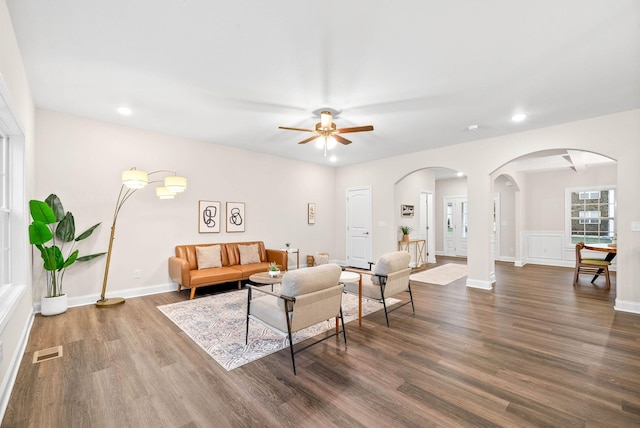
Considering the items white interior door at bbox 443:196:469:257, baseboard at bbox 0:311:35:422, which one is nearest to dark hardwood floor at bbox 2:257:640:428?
baseboard at bbox 0:311:35:422

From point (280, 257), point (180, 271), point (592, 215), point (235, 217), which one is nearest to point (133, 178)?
point (180, 271)

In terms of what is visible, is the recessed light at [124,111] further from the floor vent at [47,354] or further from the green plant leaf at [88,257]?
the floor vent at [47,354]

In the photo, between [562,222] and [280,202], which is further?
[562,222]

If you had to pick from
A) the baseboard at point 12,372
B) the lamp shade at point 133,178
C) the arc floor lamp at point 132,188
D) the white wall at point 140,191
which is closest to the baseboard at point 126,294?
the white wall at point 140,191

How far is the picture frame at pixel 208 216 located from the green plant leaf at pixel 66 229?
1.90 m

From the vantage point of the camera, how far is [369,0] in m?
2.02

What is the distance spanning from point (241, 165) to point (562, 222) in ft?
28.8

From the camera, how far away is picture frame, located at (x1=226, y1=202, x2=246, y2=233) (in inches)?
233

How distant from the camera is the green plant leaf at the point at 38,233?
10.3 ft

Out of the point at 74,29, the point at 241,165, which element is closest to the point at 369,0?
the point at 74,29

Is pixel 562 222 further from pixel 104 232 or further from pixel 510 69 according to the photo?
pixel 104 232

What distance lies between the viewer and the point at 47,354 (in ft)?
9.05

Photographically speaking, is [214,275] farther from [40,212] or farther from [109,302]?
[40,212]

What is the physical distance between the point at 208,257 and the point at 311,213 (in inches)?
122
